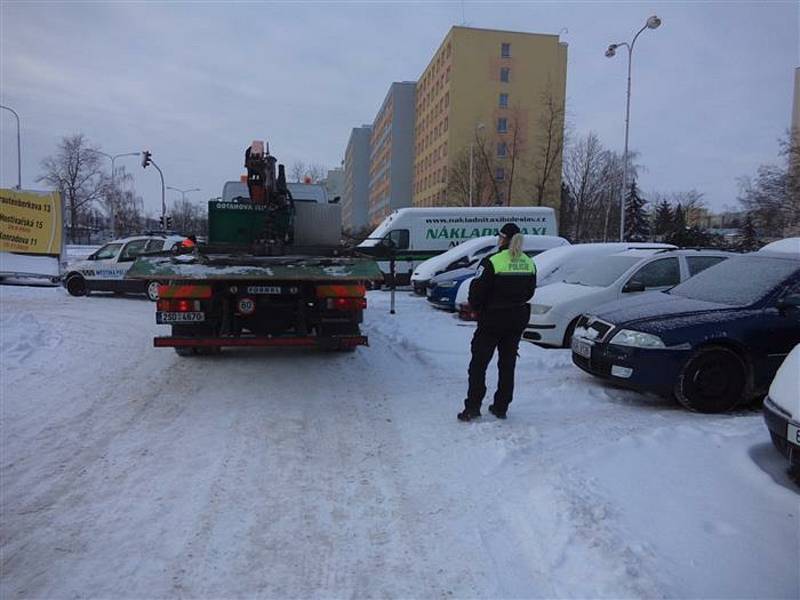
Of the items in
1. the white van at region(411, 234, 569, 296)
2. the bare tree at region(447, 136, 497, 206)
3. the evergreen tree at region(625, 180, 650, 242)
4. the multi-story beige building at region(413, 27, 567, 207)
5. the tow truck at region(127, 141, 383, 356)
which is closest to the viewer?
the tow truck at region(127, 141, 383, 356)

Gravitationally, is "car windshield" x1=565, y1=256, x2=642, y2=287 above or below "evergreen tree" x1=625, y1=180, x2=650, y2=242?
below

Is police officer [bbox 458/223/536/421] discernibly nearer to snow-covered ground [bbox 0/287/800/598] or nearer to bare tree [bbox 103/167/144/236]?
snow-covered ground [bbox 0/287/800/598]

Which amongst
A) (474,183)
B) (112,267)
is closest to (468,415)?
(112,267)

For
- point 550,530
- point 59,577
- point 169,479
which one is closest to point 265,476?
point 169,479

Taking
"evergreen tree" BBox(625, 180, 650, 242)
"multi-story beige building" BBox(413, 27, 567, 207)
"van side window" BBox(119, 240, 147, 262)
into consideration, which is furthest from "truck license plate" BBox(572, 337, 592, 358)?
"multi-story beige building" BBox(413, 27, 567, 207)

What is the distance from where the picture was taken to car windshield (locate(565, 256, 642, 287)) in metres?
9.60

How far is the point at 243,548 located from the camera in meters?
3.52

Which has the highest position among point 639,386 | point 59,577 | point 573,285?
point 573,285

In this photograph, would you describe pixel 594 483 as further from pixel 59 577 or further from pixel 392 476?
pixel 59 577

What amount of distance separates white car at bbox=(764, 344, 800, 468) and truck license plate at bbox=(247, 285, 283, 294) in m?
5.04

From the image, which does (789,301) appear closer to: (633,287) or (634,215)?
(633,287)

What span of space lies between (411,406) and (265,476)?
2.15 m

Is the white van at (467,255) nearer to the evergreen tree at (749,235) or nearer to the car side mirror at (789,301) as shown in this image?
the car side mirror at (789,301)

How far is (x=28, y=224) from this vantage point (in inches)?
779
